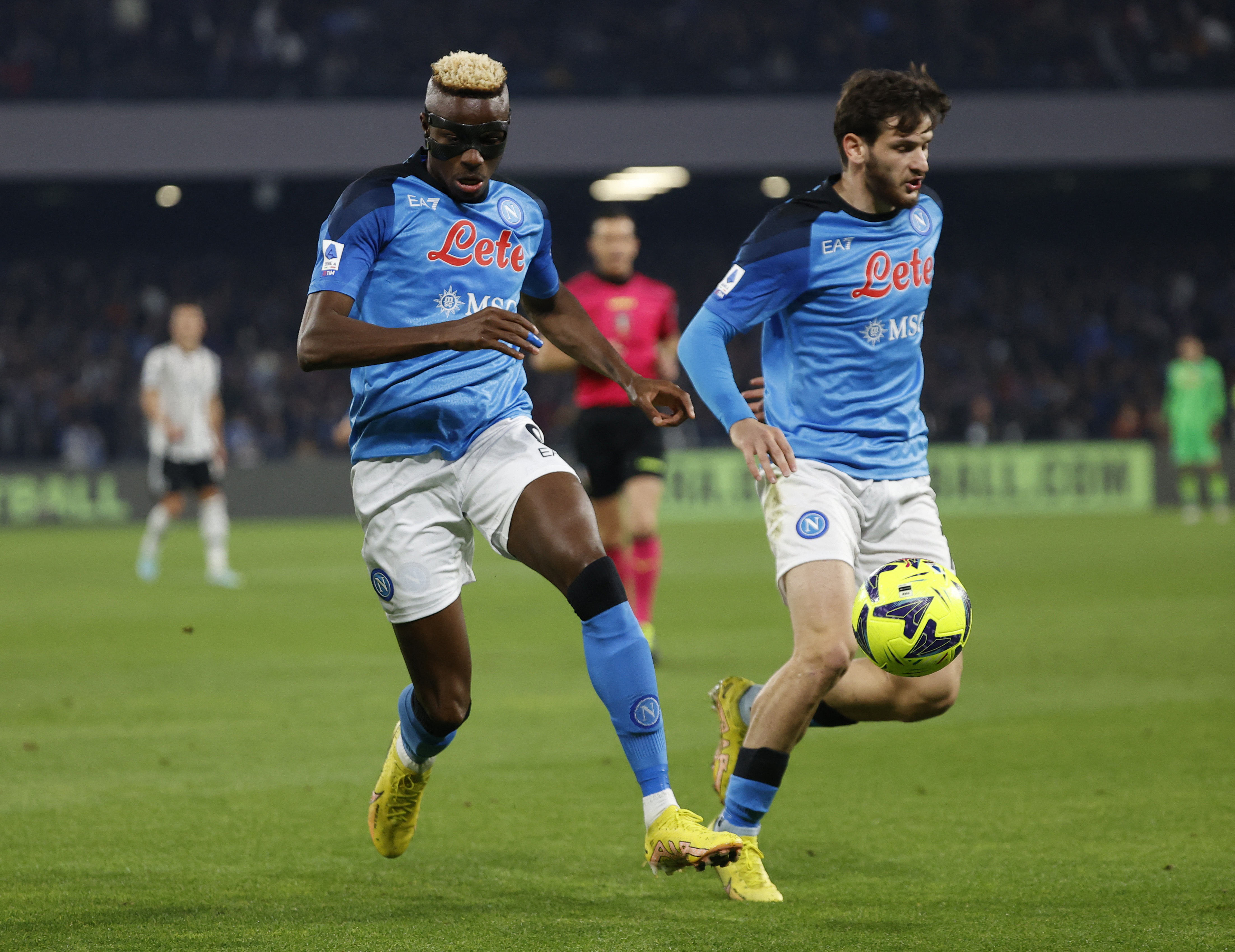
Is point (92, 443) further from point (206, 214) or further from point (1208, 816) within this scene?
point (1208, 816)

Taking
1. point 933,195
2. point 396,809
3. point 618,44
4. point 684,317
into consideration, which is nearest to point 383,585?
point 396,809

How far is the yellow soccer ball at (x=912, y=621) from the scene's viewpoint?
4164 millimetres

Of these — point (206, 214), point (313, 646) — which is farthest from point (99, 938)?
point (206, 214)

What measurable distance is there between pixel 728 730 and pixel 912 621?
31.2 inches

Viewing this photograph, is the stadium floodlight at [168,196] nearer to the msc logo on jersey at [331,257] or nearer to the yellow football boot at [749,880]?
the msc logo on jersey at [331,257]

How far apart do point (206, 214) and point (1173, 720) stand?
26078 millimetres

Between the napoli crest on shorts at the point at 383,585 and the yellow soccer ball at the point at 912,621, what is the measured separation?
50.2 inches

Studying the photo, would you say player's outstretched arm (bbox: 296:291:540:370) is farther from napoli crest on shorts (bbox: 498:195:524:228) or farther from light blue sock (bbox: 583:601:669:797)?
light blue sock (bbox: 583:601:669:797)

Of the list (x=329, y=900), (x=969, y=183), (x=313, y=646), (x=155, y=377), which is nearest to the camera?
(x=329, y=900)

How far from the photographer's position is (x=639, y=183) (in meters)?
28.3

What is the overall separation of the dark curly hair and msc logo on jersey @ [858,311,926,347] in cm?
53

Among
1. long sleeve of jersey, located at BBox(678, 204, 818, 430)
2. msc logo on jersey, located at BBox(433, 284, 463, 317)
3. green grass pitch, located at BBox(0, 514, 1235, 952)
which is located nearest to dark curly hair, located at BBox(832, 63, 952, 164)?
long sleeve of jersey, located at BBox(678, 204, 818, 430)

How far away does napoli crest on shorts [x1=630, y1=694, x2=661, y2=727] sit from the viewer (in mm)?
3826

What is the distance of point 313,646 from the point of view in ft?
31.0
